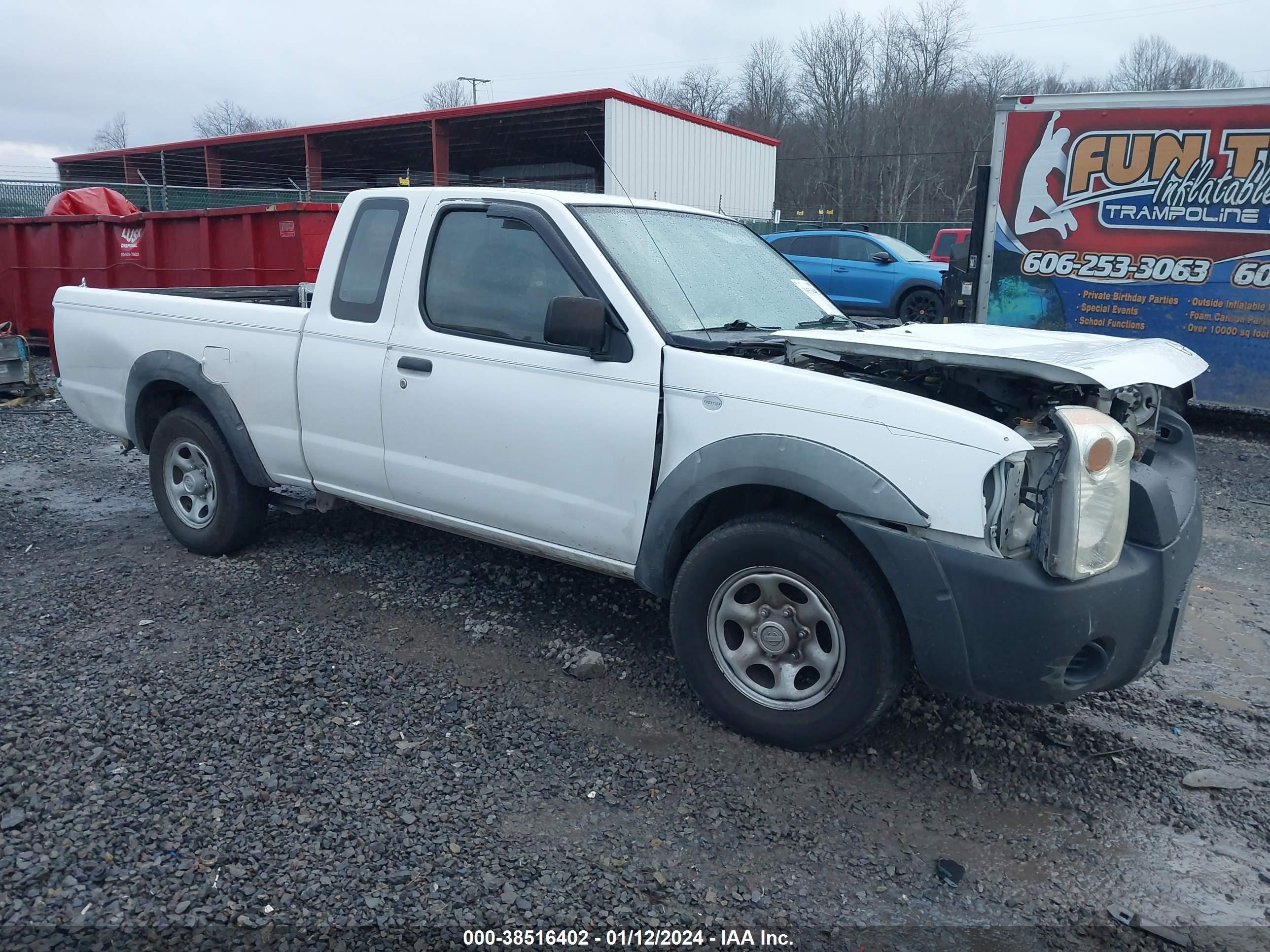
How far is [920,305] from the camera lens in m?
15.4

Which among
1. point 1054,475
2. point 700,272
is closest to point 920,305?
point 700,272

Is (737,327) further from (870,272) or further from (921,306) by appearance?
(870,272)

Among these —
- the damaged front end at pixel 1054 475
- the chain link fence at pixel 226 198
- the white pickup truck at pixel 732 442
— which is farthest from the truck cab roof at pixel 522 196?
the chain link fence at pixel 226 198

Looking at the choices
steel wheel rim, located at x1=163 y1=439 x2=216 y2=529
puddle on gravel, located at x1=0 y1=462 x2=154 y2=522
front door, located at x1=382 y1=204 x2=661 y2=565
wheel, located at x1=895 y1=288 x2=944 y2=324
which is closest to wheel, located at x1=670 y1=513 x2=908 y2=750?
front door, located at x1=382 y1=204 x2=661 y2=565

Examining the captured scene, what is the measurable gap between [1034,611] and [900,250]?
14078 mm

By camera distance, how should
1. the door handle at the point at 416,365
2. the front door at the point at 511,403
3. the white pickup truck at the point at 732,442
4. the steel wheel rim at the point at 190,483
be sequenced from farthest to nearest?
the steel wheel rim at the point at 190,483 → the door handle at the point at 416,365 → the front door at the point at 511,403 → the white pickup truck at the point at 732,442

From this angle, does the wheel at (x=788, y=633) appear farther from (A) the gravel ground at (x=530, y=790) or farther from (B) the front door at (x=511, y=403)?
(B) the front door at (x=511, y=403)

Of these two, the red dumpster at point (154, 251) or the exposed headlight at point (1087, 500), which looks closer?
the exposed headlight at point (1087, 500)

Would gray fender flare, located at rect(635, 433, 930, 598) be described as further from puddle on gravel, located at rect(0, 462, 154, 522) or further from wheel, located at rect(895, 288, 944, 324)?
wheel, located at rect(895, 288, 944, 324)

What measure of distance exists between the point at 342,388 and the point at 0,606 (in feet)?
6.54

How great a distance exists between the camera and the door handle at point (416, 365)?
166 inches

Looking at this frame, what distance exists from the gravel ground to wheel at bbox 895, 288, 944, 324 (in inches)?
423

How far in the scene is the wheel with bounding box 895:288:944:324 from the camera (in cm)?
1503

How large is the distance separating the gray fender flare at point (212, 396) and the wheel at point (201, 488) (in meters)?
0.10
